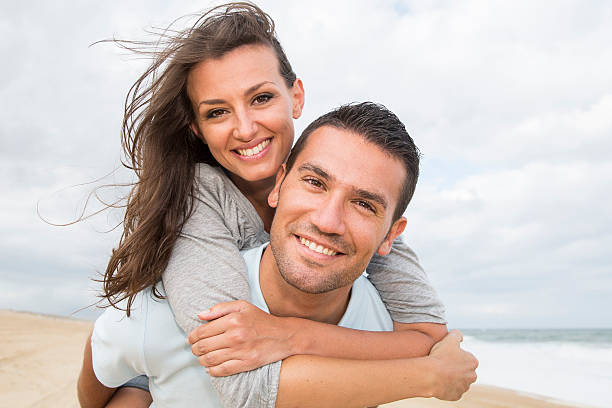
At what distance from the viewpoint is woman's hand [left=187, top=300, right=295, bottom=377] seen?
2.15m

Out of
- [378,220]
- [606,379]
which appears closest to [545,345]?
[606,379]

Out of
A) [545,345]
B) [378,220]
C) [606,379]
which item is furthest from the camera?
[545,345]

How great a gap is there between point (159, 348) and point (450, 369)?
1.38 m

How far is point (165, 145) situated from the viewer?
125 inches

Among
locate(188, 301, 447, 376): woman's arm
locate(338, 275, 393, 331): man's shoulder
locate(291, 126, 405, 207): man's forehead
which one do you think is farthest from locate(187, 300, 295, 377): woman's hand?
locate(291, 126, 405, 207): man's forehead

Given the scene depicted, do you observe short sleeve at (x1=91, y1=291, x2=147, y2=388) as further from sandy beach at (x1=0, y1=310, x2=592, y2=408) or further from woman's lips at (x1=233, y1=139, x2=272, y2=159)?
sandy beach at (x1=0, y1=310, x2=592, y2=408)

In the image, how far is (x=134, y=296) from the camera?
8.87 feet

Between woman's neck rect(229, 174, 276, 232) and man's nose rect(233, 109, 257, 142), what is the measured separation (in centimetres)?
42

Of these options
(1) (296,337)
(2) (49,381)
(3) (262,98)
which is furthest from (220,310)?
(2) (49,381)

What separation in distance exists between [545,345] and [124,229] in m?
25.7

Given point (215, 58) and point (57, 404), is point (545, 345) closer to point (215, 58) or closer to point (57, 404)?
point (57, 404)

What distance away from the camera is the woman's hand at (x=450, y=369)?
2.49 meters

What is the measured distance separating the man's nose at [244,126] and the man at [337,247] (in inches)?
11.0

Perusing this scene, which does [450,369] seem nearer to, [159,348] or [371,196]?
[371,196]
